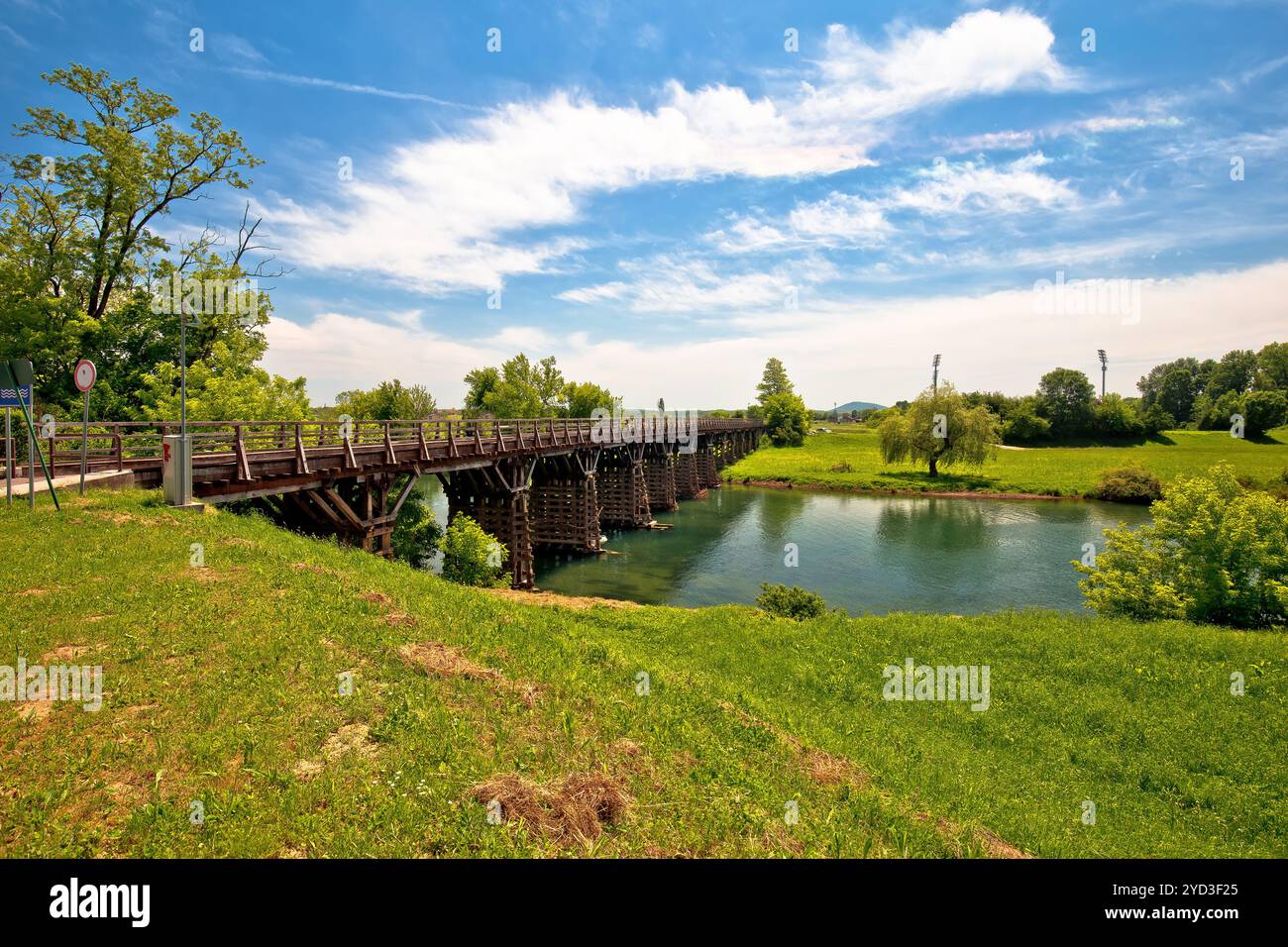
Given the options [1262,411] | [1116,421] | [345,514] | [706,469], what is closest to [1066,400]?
[1116,421]

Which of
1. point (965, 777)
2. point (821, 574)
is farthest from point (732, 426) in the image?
point (965, 777)

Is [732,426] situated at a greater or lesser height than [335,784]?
greater

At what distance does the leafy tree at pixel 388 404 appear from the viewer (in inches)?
3359

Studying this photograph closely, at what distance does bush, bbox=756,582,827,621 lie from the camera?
727 inches

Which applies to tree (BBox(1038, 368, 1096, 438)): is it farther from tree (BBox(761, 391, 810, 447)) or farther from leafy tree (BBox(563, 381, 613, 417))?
leafy tree (BBox(563, 381, 613, 417))

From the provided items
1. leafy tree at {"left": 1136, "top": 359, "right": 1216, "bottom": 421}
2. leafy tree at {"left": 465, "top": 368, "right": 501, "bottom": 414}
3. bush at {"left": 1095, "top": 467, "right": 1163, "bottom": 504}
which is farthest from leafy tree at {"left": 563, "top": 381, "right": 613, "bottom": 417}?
leafy tree at {"left": 1136, "top": 359, "right": 1216, "bottom": 421}

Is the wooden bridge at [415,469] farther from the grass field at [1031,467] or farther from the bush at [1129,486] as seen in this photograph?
the bush at [1129,486]

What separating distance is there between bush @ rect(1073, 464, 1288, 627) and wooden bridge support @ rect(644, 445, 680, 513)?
33584 millimetres

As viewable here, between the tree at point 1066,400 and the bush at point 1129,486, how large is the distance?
51274mm

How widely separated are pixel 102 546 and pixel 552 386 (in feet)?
255

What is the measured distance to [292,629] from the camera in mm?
8281

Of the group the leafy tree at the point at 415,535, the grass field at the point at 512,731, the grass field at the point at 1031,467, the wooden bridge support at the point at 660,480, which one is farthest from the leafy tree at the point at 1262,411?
the leafy tree at the point at 415,535

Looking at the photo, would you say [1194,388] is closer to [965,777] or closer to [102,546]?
[965,777]
